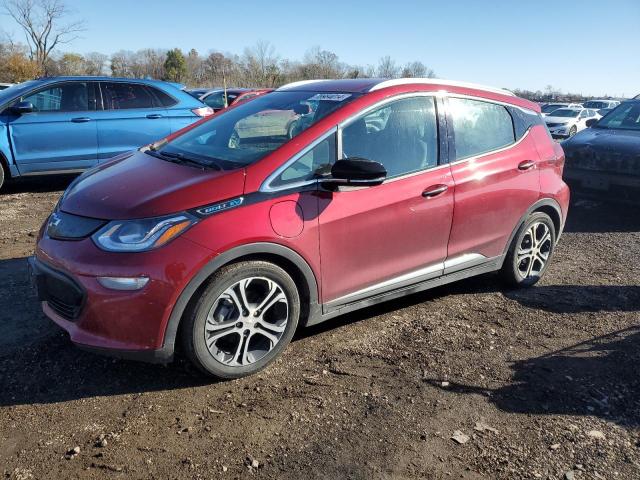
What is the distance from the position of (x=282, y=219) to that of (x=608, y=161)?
6.01 m

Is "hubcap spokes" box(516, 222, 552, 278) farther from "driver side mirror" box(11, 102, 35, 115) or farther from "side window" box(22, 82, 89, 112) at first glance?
"driver side mirror" box(11, 102, 35, 115)

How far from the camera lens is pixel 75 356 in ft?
11.1

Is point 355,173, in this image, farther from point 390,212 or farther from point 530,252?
point 530,252

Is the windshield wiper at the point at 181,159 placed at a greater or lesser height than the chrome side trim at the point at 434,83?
lesser

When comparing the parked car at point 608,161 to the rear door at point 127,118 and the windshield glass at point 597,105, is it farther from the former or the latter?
the windshield glass at point 597,105

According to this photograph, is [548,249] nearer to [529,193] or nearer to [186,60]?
[529,193]

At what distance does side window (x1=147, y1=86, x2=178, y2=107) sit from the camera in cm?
845

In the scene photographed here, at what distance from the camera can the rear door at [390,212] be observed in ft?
11.1

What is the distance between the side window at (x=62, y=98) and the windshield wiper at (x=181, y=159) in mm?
4576

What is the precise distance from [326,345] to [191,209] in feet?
4.48

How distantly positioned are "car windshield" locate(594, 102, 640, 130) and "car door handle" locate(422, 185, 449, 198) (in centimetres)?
590

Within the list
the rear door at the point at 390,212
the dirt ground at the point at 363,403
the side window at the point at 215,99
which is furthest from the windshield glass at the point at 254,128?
the side window at the point at 215,99

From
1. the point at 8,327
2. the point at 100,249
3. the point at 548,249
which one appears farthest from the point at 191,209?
the point at 548,249

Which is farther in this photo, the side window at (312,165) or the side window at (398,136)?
the side window at (398,136)
